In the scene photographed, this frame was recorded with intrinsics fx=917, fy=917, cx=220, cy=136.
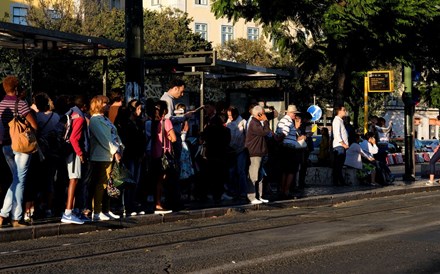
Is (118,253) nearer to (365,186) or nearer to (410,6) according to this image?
(365,186)

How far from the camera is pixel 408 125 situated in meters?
25.2

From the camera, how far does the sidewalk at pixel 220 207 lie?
41.3ft

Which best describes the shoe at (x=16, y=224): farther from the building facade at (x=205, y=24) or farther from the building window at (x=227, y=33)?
the building window at (x=227, y=33)

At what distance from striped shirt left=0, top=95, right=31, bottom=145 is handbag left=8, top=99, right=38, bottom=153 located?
0.06m

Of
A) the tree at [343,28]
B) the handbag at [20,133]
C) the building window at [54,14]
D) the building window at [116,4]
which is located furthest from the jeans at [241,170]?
the building window at [116,4]

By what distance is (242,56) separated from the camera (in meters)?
68.8

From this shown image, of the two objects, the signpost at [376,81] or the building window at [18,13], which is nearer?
the signpost at [376,81]

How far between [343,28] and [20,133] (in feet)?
42.7

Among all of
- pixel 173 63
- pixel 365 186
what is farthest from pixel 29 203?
pixel 365 186

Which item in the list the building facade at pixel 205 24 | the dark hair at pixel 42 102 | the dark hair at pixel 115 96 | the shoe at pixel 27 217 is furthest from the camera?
the building facade at pixel 205 24

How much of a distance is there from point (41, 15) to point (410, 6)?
32.4m

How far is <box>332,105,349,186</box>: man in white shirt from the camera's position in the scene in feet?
72.2

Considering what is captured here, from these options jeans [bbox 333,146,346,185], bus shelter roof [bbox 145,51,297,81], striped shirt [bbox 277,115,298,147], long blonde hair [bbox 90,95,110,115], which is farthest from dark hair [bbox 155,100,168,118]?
jeans [bbox 333,146,346,185]

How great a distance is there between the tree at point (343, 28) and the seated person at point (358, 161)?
7.58 feet
